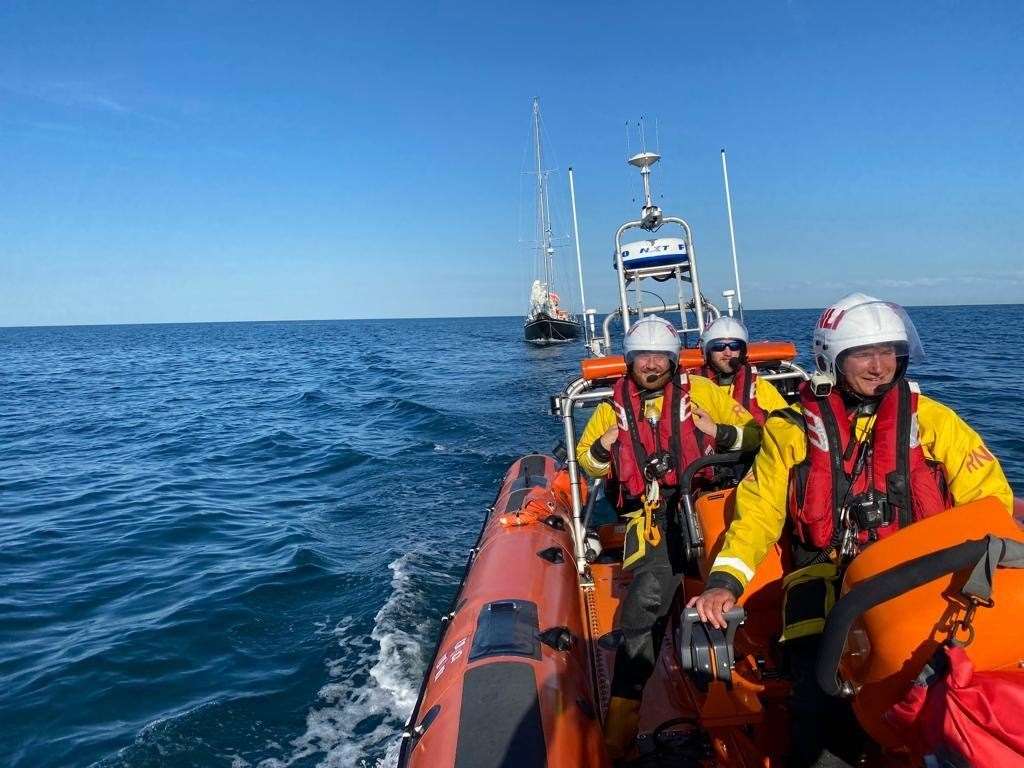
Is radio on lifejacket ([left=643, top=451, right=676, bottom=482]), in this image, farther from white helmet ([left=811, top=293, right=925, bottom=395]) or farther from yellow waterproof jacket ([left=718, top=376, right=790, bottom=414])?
yellow waterproof jacket ([left=718, top=376, right=790, bottom=414])

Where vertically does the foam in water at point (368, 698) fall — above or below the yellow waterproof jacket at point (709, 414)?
below

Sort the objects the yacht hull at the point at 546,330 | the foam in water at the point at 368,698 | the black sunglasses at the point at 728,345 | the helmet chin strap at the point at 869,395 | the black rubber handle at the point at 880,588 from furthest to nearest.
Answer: the yacht hull at the point at 546,330
the black sunglasses at the point at 728,345
the foam in water at the point at 368,698
the helmet chin strap at the point at 869,395
the black rubber handle at the point at 880,588

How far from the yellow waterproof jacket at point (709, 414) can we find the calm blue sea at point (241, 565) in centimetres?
208

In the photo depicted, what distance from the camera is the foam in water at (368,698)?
387cm

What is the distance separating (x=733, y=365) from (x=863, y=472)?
2.83 m

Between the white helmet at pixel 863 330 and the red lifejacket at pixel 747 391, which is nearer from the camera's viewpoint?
the white helmet at pixel 863 330

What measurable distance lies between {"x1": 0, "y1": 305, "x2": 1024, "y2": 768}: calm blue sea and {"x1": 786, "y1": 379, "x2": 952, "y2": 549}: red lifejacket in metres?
2.85

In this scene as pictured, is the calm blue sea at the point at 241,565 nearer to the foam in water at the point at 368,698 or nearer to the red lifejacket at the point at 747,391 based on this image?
the foam in water at the point at 368,698

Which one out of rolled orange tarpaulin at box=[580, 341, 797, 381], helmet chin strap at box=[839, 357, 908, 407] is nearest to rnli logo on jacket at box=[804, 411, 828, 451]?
helmet chin strap at box=[839, 357, 908, 407]

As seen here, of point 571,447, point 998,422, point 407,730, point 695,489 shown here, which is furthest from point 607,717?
point 998,422

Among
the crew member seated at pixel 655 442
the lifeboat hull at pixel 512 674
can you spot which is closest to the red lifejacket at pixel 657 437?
the crew member seated at pixel 655 442

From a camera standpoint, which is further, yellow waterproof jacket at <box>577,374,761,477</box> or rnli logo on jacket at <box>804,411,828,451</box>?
yellow waterproof jacket at <box>577,374,761,477</box>

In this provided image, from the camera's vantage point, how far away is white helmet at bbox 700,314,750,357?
4.89 metres

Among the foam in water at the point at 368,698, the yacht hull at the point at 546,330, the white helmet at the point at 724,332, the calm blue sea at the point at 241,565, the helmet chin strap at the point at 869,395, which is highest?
the yacht hull at the point at 546,330
